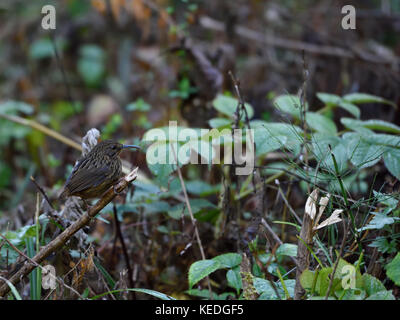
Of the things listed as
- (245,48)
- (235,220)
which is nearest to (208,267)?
(235,220)

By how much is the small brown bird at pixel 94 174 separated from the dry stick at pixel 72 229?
21 centimetres

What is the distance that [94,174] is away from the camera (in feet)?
7.70

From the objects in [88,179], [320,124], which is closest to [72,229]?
[88,179]

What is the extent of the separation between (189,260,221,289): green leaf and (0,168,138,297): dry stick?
0.48m

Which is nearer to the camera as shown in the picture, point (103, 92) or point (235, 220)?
point (235, 220)

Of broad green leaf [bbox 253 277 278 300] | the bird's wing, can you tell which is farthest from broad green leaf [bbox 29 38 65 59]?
broad green leaf [bbox 253 277 278 300]

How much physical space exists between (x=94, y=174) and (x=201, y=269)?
26.6 inches

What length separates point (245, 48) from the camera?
6.17 m

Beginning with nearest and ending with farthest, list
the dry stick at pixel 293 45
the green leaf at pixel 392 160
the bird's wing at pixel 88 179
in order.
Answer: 1. the bird's wing at pixel 88 179
2. the green leaf at pixel 392 160
3. the dry stick at pixel 293 45

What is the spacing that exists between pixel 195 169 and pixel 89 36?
4.44 m

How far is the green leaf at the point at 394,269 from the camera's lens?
6.55ft

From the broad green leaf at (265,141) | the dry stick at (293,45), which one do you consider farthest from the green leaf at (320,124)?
the dry stick at (293,45)

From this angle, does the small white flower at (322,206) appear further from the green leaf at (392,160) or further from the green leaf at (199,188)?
the green leaf at (199,188)
